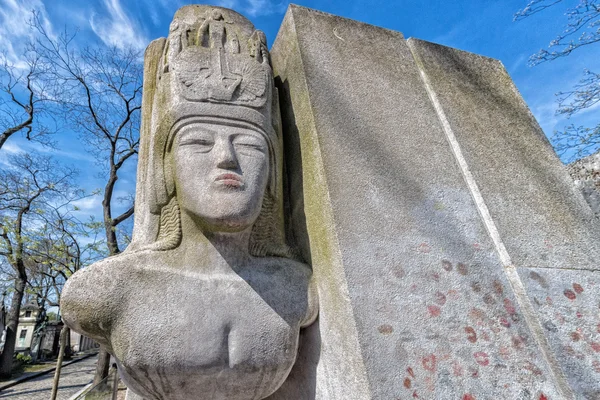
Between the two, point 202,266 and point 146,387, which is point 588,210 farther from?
point 146,387

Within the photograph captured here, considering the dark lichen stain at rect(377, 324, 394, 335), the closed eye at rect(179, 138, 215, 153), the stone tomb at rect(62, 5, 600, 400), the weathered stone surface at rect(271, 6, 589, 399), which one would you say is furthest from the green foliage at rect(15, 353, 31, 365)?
the dark lichen stain at rect(377, 324, 394, 335)

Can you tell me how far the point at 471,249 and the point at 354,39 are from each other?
4.97 ft

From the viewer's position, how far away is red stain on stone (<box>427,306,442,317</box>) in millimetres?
1504

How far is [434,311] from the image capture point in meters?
1.51

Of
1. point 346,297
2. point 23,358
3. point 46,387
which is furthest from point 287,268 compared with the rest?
point 23,358

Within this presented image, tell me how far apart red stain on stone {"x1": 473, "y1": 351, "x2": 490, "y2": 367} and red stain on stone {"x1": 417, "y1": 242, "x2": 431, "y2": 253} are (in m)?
0.45

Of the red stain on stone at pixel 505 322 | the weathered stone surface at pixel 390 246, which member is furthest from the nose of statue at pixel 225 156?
the red stain on stone at pixel 505 322

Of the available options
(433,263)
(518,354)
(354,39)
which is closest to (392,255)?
(433,263)

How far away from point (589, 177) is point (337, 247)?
1.87m

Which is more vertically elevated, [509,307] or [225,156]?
[225,156]

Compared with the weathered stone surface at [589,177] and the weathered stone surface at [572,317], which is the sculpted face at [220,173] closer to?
the weathered stone surface at [572,317]

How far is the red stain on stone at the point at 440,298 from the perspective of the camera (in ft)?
5.05

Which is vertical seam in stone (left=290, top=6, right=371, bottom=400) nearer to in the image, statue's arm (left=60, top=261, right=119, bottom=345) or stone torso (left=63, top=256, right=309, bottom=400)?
stone torso (left=63, top=256, right=309, bottom=400)

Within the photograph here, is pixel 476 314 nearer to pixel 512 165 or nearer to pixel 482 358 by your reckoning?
pixel 482 358
